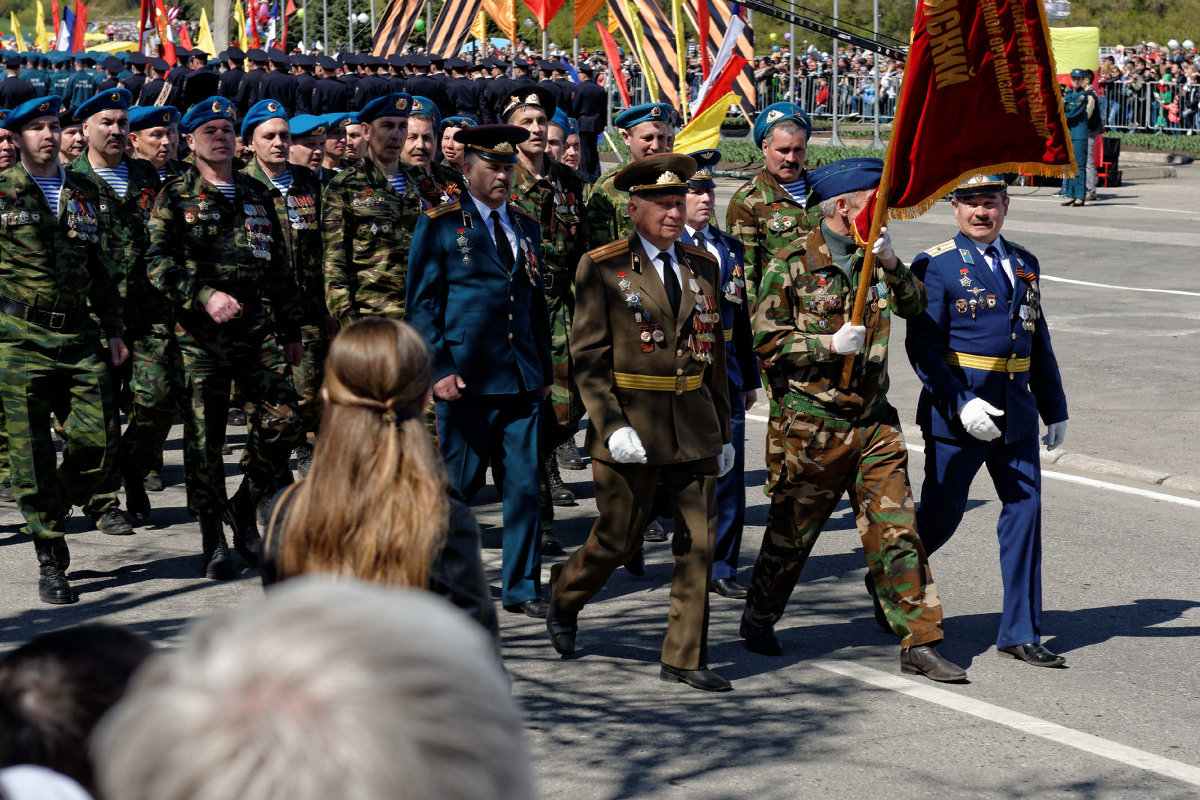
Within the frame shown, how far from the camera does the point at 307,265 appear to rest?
9.08 meters

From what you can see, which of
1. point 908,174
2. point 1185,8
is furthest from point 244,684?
point 1185,8

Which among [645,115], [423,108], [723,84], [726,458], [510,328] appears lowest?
[726,458]

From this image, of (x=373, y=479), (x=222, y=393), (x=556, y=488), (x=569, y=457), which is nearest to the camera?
(x=373, y=479)

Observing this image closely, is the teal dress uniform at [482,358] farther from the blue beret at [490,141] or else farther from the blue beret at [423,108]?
the blue beret at [423,108]

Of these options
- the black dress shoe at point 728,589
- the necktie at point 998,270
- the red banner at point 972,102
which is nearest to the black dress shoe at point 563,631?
the black dress shoe at point 728,589

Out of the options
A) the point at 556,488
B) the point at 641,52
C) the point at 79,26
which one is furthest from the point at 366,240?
the point at 79,26

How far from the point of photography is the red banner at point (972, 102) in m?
6.29

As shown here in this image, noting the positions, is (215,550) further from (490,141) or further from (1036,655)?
(1036,655)

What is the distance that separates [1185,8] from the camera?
51.7 metres

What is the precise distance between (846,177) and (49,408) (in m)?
3.91

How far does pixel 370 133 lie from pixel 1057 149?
4089 millimetres

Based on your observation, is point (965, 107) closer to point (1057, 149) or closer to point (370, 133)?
point (1057, 149)

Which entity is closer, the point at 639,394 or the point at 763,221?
the point at 639,394

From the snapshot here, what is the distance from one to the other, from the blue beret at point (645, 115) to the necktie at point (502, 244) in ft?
6.54
